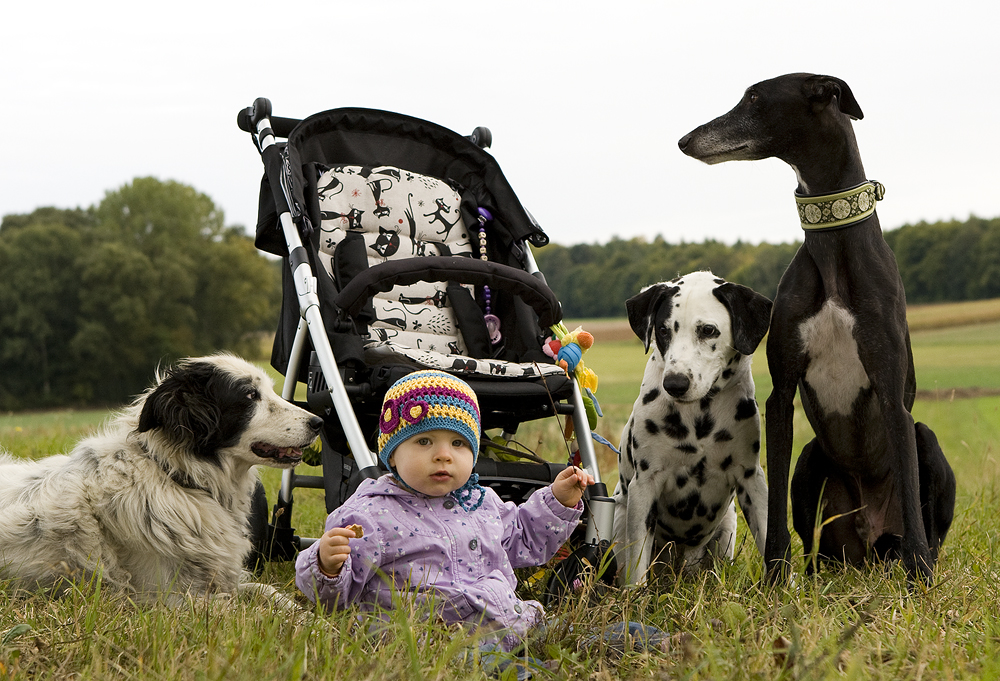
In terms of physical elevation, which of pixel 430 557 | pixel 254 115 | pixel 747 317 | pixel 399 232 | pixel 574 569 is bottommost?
pixel 574 569

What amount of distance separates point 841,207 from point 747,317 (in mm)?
490

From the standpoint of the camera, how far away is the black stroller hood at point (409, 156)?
3975 mm

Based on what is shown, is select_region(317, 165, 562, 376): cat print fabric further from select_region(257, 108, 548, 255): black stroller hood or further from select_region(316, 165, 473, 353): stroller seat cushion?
select_region(257, 108, 548, 255): black stroller hood

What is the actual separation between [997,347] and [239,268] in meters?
27.5

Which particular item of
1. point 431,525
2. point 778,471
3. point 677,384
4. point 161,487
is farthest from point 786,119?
point 161,487

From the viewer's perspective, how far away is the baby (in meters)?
2.33

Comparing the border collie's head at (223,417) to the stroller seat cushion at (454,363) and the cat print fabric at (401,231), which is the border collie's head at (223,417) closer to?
the stroller seat cushion at (454,363)

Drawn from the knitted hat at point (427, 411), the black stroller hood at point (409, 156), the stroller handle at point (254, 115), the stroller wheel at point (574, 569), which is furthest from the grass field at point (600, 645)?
the stroller handle at point (254, 115)

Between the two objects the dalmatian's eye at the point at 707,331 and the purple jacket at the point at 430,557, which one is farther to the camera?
the dalmatian's eye at the point at 707,331

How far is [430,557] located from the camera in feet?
7.80

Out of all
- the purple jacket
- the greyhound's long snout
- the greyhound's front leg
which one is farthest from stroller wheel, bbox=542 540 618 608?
the greyhound's long snout

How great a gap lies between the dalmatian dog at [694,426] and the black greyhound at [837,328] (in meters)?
0.17

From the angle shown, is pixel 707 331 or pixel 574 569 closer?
pixel 574 569

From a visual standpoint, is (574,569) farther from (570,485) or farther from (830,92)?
(830,92)
